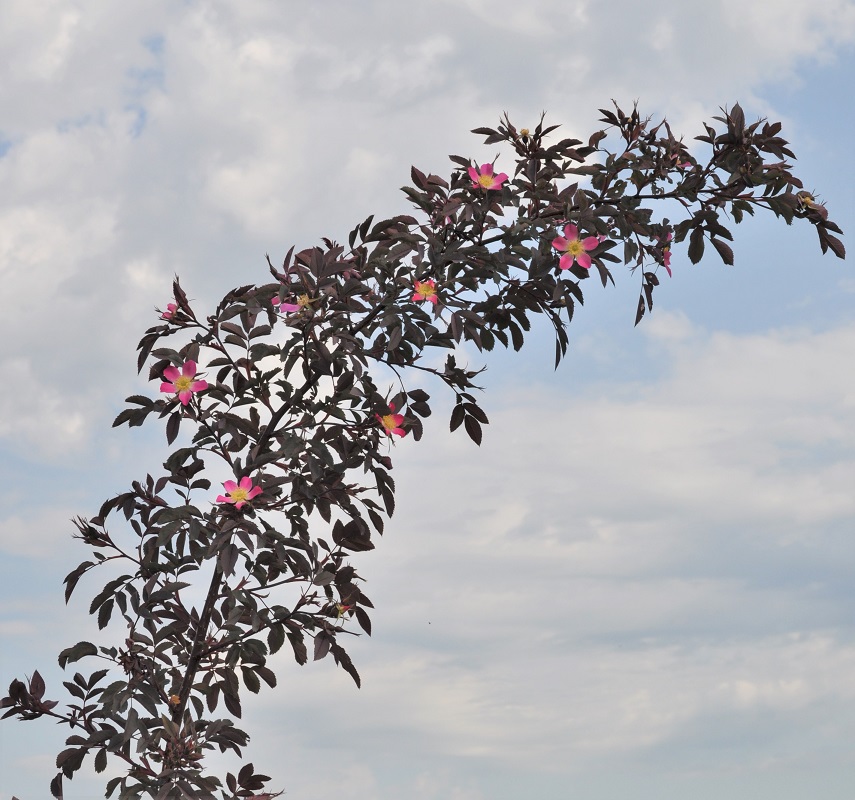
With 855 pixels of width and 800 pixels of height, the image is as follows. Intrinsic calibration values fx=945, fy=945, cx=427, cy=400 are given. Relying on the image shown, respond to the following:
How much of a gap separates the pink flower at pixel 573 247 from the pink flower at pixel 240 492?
4.71 ft

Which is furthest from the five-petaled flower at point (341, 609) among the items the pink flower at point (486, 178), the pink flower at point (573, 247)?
the pink flower at point (486, 178)

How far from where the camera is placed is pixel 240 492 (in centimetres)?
338

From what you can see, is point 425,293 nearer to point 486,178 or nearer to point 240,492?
point 486,178

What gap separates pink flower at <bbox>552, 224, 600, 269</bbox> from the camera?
11.9 ft

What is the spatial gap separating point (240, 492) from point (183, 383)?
50 cm

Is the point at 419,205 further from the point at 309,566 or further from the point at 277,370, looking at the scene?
the point at 309,566

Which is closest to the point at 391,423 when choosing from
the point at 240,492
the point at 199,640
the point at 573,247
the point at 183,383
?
the point at 240,492

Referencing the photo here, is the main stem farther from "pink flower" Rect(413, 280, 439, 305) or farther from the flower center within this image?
the flower center

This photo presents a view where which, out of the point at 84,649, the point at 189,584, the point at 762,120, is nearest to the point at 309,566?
the point at 189,584

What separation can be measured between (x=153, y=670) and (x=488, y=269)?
6.55 ft

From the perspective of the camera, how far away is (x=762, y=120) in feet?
12.4

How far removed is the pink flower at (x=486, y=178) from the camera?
12.2 ft

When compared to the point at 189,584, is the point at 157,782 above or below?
below

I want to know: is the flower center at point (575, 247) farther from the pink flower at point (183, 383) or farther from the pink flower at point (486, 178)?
the pink flower at point (183, 383)
